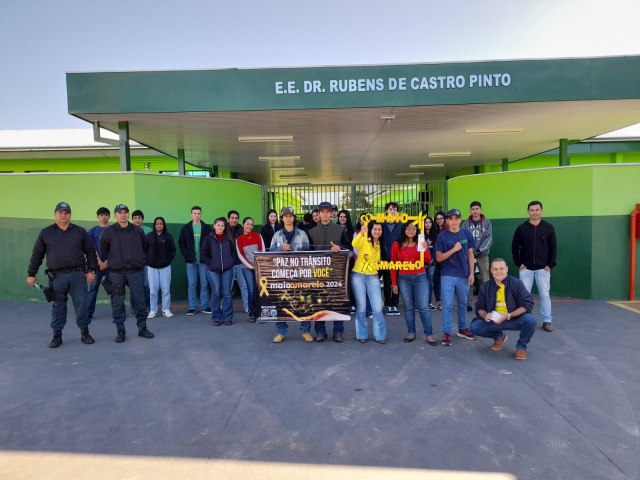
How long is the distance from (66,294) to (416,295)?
4535 mm

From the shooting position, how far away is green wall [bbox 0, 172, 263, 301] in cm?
821

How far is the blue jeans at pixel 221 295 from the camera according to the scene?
6781 mm

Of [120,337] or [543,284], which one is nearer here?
[120,337]

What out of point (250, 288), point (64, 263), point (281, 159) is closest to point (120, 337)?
point (64, 263)

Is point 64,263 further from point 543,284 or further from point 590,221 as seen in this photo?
point 590,221

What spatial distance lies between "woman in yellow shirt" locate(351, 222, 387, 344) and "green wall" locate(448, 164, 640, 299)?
4873 mm

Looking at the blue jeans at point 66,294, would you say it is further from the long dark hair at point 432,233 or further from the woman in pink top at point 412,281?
the long dark hair at point 432,233

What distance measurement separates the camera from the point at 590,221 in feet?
26.5

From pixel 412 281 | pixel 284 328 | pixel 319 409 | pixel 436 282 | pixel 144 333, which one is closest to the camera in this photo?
pixel 319 409

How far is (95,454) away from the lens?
3045 mm

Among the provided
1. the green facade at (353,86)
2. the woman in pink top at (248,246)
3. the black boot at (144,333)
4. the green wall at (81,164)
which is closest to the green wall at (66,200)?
the green facade at (353,86)

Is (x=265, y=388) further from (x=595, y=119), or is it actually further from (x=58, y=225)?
(x=595, y=119)

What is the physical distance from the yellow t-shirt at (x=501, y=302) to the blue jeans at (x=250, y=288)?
3696 mm

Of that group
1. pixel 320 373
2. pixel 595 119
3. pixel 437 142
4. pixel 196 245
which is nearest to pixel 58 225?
pixel 196 245
